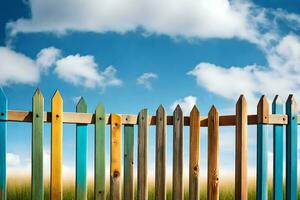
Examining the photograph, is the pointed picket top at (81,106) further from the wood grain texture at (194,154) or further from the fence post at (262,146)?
the fence post at (262,146)

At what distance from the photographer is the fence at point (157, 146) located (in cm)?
595

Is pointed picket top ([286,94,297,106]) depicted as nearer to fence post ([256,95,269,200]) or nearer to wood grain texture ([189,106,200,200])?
fence post ([256,95,269,200])

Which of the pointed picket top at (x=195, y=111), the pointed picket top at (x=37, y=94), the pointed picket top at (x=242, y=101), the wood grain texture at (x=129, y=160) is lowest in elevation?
the wood grain texture at (x=129, y=160)

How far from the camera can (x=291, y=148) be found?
6.68 meters

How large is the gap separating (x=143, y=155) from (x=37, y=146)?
136 cm

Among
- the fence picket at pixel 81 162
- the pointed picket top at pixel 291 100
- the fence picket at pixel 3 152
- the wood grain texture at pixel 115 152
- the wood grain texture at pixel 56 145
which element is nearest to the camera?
the fence picket at pixel 3 152

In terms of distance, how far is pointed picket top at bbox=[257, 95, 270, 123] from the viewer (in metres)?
6.29

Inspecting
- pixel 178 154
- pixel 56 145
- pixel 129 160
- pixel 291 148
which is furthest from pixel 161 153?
pixel 291 148

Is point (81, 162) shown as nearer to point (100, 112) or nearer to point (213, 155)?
point (100, 112)

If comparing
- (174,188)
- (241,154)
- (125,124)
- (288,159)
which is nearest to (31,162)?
(125,124)

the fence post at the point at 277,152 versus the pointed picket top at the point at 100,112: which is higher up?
the pointed picket top at the point at 100,112

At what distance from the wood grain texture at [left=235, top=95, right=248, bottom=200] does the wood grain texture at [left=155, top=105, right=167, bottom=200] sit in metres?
0.90

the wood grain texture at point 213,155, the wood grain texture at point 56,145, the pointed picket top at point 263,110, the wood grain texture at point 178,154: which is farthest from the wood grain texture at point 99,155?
the pointed picket top at point 263,110

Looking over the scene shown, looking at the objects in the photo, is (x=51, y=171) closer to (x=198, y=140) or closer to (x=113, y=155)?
(x=113, y=155)
